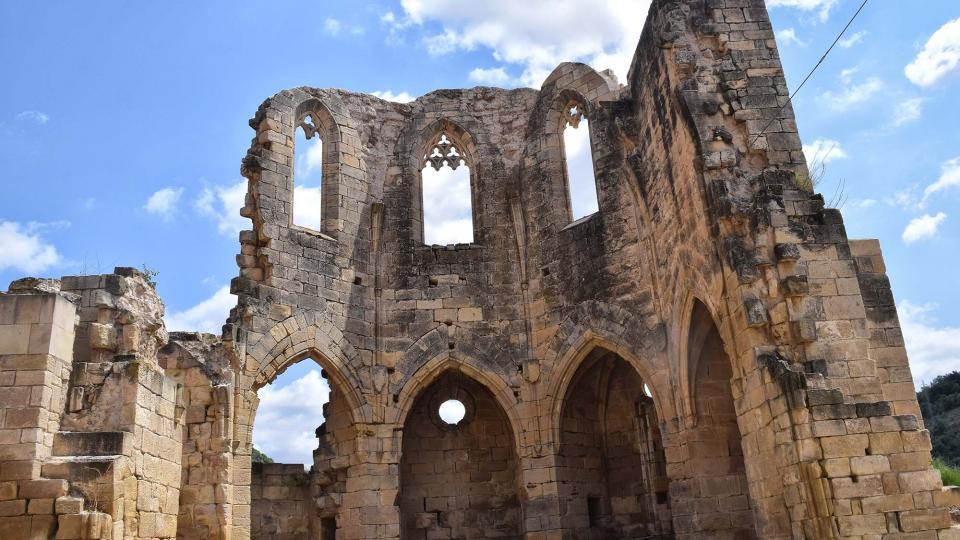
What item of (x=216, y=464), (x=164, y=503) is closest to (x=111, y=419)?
(x=164, y=503)

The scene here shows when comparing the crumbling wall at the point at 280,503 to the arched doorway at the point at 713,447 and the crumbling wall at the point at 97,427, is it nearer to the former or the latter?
the crumbling wall at the point at 97,427

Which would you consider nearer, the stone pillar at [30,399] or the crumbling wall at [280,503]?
the stone pillar at [30,399]

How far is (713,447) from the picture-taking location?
11.6m

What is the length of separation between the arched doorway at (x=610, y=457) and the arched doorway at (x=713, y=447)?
6.51 feet

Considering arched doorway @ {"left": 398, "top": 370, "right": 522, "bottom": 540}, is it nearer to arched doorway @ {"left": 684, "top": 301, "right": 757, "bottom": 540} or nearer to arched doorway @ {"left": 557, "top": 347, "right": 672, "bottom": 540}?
arched doorway @ {"left": 557, "top": 347, "right": 672, "bottom": 540}

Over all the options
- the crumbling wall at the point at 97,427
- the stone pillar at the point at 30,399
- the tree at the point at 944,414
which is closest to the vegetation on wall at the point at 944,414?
the tree at the point at 944,414

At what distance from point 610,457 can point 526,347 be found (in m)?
2.34

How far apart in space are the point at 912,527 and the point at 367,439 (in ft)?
25.9

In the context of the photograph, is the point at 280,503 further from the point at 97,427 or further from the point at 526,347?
the point at 97,427

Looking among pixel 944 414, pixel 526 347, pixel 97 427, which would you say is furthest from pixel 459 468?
pixel 944 414

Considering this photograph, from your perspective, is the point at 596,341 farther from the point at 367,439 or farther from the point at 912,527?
the point at 912,527

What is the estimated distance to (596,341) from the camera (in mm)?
13336

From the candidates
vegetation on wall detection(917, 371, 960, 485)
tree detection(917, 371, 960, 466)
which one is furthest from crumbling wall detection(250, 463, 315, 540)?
tree detection(917, 371, 960, 466)

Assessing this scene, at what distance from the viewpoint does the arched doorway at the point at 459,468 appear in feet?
46.1
